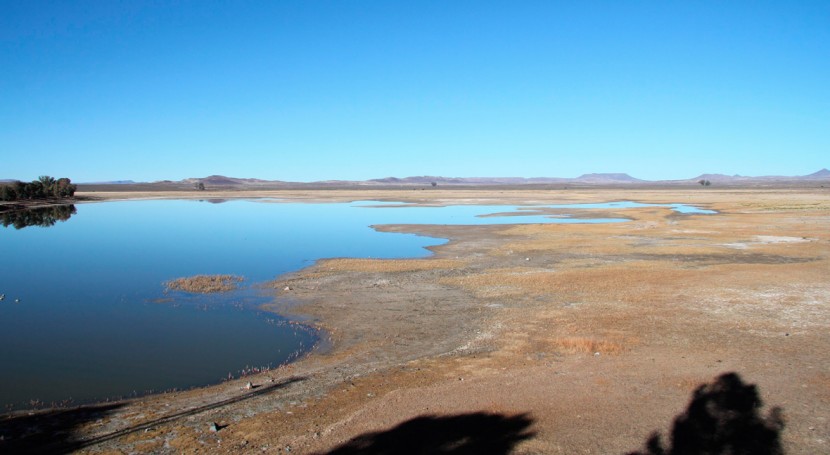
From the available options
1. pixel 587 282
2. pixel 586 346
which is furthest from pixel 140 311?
pixel 587 282

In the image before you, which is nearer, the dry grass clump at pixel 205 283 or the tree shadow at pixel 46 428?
the tree shadow at pixel 46 428

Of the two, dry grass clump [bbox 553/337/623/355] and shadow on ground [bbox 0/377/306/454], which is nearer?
shadow on ground [bbox 0/377/306/454]

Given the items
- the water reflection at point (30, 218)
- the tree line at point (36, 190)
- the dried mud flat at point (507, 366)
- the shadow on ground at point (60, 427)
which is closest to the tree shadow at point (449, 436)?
the dried mud flat at point (507, 366)

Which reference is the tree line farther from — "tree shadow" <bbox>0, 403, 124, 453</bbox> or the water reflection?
"tree shadow" <bbox>0, 403, 124, 453</bbox>

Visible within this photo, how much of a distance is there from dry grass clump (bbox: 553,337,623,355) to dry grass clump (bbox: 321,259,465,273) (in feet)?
37.8

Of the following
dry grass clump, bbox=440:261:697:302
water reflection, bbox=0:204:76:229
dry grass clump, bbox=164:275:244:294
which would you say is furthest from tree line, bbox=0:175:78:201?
dry grass clump, bbox=440:261:697:302

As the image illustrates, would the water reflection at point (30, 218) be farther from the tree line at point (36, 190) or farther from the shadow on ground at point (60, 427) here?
the shadow on ground at point (60, 427)

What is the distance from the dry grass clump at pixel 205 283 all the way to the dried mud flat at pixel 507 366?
243 centimetres

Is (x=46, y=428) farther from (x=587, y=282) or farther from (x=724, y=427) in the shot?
(x=587, y=282)

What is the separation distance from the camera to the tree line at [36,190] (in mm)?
79625

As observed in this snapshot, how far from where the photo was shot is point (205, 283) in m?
22.0

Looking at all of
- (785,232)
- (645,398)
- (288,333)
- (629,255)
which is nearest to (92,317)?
(288,333)

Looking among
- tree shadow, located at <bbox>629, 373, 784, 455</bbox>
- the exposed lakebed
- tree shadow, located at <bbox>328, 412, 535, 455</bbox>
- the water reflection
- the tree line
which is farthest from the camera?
the tree line

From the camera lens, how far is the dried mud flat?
842 cm
